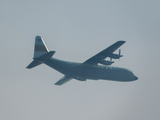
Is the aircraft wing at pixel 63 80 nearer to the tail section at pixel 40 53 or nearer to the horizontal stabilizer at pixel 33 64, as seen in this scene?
the tail section at pixel 40 53

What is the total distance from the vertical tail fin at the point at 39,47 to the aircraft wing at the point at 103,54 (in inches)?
277

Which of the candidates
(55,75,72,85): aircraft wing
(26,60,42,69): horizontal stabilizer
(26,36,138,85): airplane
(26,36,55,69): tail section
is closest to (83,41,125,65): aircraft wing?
(26,36,138,85): airplane

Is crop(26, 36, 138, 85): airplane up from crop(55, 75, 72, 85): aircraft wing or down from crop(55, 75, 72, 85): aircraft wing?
up

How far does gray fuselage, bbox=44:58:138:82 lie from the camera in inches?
2375

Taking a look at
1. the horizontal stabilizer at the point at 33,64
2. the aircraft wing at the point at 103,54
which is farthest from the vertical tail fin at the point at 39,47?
the aircraft wing at the point at 103,54

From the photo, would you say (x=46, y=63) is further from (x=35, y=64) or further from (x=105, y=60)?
(x=105, y=60)

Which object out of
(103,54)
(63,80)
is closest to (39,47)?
(63,80)

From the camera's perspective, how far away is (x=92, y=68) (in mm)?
61406

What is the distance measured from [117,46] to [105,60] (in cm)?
360

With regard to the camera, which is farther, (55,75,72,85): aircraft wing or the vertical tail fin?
(55,75,72,85): aircraft wing

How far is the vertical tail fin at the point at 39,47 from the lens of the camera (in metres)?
60.9

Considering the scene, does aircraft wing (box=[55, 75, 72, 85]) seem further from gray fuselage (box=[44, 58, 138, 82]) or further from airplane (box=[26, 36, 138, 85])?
gray fuselage (box=[44, 58, 138, 82])

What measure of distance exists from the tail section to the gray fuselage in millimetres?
1340

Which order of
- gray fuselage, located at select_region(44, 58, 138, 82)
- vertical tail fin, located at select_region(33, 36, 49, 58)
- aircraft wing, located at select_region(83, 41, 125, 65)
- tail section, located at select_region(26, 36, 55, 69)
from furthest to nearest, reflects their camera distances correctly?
vertical tail fin, located at select_region(33, 36, 49, 58)
gray fuselage, located at select_region(44, 58, 138, 82)
aircraft wing, located at select_region(83, 41, 125, 65)
tail section, located at select_region(26, 36, 55, 69)
